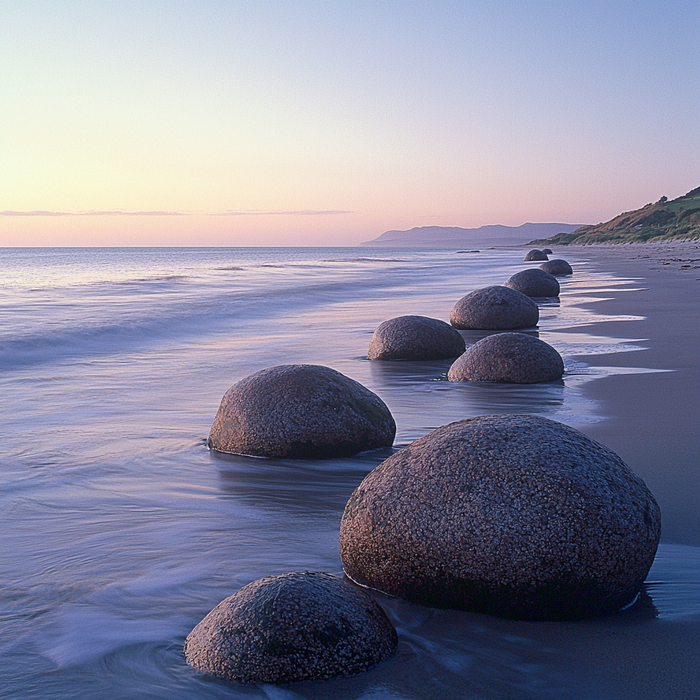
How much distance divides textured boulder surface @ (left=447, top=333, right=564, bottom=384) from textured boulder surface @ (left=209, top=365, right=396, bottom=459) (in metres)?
2.45

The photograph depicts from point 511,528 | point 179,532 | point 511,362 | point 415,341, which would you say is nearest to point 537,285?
point 415,341

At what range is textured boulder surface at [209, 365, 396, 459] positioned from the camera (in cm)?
513

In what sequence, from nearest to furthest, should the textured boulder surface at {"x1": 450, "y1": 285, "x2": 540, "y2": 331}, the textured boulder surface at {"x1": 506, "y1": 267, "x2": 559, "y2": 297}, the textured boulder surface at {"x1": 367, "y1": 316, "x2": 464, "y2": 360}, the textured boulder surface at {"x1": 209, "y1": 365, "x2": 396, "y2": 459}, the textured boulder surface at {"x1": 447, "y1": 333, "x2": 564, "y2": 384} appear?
the textured boulder surface at {"x1": 209, "y1": 365, "x2": 396, "y2": 459}, the textured boulder surface at {"x1": 447, "y1": 333, "x2": 564, "y2": 384}, the textured boulder surface at {"x1": 367, "y1": 316, "x2": 464, "y2": 360}, the textured boulder surface at {"x1": 450, "y1": 285, "x2": 540, "y2": 331}, the textured boulder surface at {"x1": 506, "y1": 267, "x2": 559, "y2": 297}

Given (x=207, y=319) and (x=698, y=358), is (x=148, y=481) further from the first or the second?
(x=207, y=319)

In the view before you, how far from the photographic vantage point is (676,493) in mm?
4148

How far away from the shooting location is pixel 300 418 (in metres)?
5.15

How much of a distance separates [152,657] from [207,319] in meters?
Answer: 14.6

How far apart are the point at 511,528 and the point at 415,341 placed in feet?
21.6

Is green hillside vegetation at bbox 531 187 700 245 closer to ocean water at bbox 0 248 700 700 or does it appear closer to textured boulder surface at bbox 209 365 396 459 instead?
ocean water at bbox 0 248 700 700

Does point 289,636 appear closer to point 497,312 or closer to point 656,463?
point 656,463

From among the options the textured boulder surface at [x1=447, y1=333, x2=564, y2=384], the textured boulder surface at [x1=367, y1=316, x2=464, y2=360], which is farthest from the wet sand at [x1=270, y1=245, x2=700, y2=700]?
the textured boulder surface at [x1=367, y1=316, x2=464, y2=360]

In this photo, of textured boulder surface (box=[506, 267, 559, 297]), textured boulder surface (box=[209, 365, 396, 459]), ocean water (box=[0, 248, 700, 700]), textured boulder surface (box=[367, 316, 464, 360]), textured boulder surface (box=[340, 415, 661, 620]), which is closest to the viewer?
ocean water (box=[0, 248, 700, 700])

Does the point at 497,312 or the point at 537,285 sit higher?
the point at 497,312

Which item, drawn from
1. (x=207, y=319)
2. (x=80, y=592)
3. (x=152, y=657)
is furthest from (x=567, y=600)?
(x=207, y=319)
